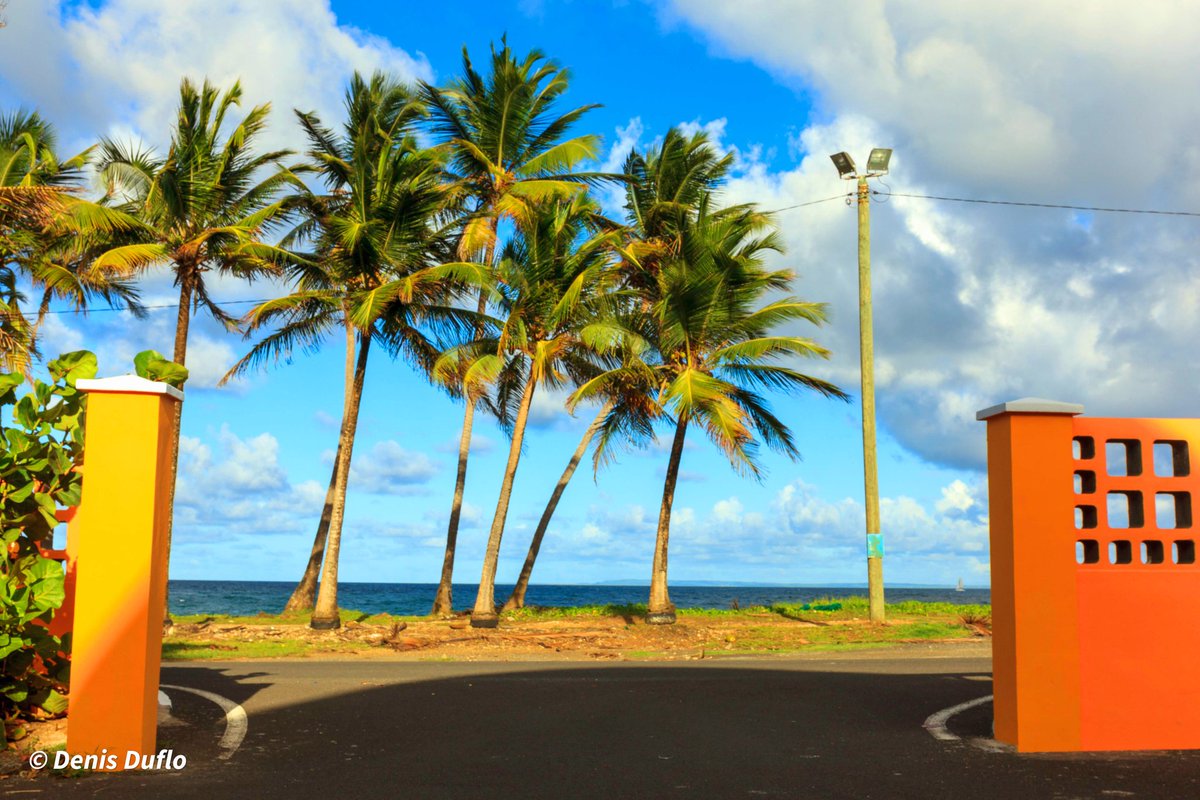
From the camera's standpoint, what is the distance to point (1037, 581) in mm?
7664

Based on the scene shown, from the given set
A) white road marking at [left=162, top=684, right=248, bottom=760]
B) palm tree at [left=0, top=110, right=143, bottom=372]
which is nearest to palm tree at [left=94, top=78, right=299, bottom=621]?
Answer: palm tree at [left=0, top=110, right=143, bottom=372]

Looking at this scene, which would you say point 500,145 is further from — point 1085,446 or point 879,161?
point 1085,446

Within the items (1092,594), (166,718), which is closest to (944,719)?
(1092,594)

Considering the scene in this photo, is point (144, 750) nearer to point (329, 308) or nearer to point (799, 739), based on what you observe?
point (799, 739)

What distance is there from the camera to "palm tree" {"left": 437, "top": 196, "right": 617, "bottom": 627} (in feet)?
64.4

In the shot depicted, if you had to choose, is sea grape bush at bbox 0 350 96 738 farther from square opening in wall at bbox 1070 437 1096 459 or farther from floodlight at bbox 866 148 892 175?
floodlight at bbox 866 148 892 175

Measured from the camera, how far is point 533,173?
24.3 meters

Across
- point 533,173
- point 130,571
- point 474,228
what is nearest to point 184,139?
point 474,228

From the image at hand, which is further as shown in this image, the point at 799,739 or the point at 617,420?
the point at 617,420

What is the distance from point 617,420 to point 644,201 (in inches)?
221

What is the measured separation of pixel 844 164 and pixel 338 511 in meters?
12.5

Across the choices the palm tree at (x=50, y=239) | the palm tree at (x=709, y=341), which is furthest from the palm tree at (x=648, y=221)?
the palm tree at (x=50, y=239)

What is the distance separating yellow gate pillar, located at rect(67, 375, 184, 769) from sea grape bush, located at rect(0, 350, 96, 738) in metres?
0.43

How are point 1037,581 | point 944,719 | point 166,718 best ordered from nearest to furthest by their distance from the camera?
1. point 1037,581
2. point 166,718
3. point 944,719
